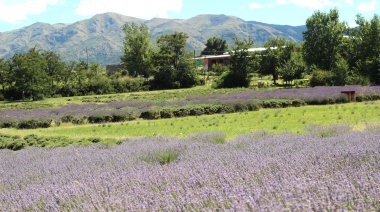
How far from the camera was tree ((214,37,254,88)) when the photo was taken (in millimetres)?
53125

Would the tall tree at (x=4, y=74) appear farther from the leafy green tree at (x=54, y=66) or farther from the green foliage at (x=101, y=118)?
the green foliage at (x=101, y=118)

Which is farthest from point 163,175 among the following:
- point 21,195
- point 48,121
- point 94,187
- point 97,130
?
point 48,121

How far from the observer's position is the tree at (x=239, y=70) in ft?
174

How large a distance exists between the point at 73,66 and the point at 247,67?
98.0ft

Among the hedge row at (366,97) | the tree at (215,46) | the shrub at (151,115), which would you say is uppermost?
the tree at (215,46)

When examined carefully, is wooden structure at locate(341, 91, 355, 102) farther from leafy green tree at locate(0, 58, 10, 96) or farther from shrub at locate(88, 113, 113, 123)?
leafy green tree at locate(0, 58, 10, 96)

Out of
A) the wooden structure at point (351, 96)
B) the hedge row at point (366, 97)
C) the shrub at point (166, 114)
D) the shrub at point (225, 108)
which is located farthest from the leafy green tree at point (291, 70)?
the shrub at point (166, 114)

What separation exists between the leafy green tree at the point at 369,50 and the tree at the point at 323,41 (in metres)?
2.62

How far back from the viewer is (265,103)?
24453 millimetres

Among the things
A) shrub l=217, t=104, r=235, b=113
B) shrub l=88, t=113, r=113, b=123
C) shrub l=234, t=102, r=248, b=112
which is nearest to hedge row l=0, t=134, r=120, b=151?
shrub l=88, t=113, r=113, b=123

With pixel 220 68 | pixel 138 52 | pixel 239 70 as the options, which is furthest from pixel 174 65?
pixel 138 52

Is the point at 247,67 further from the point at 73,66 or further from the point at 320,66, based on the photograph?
the point at 73,66

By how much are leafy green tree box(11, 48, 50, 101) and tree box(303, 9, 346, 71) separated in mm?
36020

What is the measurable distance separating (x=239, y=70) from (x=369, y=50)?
17.0 meters
